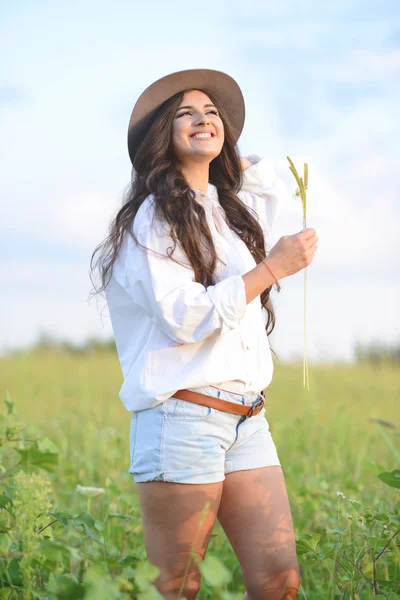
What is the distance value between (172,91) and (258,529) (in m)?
1.56

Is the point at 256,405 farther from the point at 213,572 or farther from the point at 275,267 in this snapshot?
the point at 213,572

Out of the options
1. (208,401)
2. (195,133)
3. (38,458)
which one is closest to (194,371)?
(208,401)

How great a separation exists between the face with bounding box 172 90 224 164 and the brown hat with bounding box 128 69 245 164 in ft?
0.23

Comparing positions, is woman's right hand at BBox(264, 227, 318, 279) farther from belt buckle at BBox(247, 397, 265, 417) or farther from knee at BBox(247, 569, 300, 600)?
knee at BBox(247, 569, 300, 600)

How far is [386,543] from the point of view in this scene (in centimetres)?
265

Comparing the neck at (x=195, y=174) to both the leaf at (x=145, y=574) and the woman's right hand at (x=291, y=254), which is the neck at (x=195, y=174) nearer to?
the woman's right hand at (x=291, y=254)

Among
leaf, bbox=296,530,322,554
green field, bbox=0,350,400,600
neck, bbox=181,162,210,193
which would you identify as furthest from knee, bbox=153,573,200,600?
neck, bbox=181,162,210,193

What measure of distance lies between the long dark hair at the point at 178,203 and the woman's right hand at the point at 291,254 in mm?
216

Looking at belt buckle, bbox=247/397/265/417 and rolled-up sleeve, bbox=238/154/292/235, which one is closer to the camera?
belt buckle, bbox=247/397/265/417

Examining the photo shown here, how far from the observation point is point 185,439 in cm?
228

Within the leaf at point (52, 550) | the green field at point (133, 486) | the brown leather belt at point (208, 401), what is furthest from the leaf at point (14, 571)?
the brown leather belt at point (208, 401)

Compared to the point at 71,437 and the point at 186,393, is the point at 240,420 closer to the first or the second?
the point at 186,393

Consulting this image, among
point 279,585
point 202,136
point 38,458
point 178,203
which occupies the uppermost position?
point 202,136

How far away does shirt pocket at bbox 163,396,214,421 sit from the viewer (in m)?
2.30
